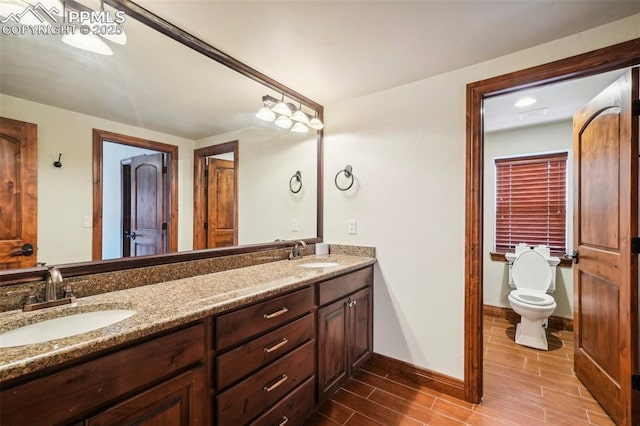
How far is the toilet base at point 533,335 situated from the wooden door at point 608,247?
0.45 meters

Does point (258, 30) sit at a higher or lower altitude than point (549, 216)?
higher

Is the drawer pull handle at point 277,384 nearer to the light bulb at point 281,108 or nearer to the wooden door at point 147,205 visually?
the wooden door at point 147,205

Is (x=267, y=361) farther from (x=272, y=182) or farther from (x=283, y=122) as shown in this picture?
(x=283, y=122)

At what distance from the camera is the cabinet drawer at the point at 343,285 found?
5.57 feet

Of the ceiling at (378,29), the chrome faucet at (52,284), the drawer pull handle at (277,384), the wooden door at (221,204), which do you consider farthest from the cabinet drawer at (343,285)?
the ceiling at (378,29)

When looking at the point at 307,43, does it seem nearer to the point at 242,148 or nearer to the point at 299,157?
the point at 242,148

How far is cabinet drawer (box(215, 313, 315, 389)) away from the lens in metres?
1.14

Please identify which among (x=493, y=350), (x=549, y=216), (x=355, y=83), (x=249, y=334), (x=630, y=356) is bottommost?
(x=493, y=350)

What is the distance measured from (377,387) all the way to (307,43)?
2334mm

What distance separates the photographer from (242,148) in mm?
2057

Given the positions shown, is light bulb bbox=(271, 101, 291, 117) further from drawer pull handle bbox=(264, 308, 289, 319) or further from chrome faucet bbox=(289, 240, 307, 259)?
drawer pull handle bbox=(264, 308, 289, 319)

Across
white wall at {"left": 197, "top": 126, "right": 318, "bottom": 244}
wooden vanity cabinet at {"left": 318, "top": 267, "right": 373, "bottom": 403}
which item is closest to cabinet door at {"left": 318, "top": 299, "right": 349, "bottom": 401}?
wooden vanity cabinet at {"left": 318, "top": 267, "right": 373, "bottom": 403}

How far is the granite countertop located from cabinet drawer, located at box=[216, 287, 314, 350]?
0.05 m

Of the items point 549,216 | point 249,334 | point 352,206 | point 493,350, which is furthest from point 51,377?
Result: point 549,216
